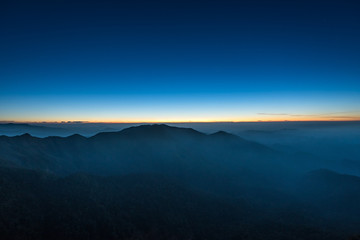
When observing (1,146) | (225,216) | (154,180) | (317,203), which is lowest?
(317,203)

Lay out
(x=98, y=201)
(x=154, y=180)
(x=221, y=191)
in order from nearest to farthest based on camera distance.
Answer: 1. (x=98, y=201)
2. (x=154, y=180)
3. (x=221, y=191)

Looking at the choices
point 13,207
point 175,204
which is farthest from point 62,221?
point 175,204

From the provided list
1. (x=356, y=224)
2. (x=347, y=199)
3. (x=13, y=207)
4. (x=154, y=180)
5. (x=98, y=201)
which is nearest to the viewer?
(x=13, y=207)

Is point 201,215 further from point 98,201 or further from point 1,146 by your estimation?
point 1,146

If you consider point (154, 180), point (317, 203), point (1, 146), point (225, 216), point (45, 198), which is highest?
point (1, 146)

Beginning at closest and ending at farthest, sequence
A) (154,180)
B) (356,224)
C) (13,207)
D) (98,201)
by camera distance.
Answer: (13,207), (98,201), (356,224), (154,180)

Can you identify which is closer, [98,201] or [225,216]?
[98,201]

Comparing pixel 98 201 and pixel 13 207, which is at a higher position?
pixel 13 207

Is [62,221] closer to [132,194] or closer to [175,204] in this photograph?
[132,194]

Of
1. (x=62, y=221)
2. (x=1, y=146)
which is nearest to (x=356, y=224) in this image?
(x=62, y=221)
